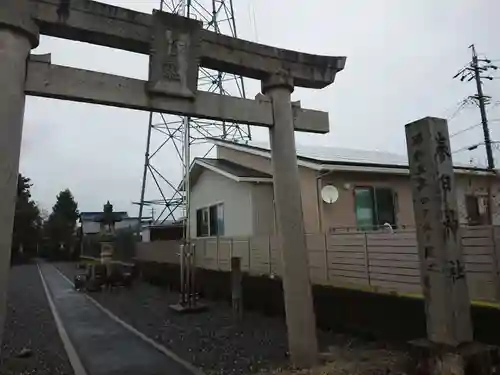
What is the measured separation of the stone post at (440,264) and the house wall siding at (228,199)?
28.0 ft

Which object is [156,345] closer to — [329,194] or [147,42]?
[147,42]

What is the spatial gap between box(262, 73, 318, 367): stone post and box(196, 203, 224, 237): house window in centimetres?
899

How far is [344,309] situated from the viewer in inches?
301

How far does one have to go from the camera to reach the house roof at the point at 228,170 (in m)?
12.7

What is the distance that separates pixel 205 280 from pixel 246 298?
280cm

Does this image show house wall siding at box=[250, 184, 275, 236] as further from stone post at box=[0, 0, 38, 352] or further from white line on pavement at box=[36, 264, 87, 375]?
stone post at box=[0, 0, 38, 352]

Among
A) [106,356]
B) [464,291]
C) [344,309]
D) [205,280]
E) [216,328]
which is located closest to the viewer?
[464,291]

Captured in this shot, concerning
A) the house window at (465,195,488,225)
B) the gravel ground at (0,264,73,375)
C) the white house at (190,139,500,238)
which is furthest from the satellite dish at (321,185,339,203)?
the gravel ground at (0,264,73,375)

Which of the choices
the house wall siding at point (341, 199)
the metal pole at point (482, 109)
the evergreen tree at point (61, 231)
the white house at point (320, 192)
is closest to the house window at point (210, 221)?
the white house at point (320, 192)

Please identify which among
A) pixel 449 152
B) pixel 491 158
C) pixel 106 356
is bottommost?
pixel 106 356

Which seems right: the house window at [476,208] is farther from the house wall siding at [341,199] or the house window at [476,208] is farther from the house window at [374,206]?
the house window at [374,206]

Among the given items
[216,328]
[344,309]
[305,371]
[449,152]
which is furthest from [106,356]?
[449,152]

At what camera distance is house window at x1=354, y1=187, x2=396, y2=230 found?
39.3 feet

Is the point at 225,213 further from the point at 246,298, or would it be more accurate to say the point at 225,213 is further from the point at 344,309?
the point at 344,309
